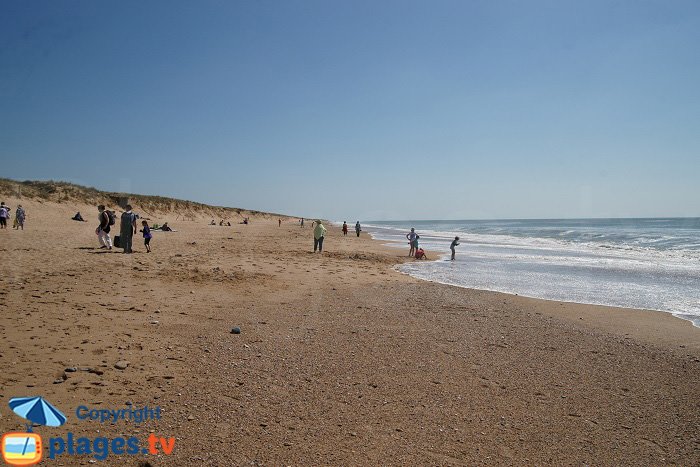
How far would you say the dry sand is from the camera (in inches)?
137

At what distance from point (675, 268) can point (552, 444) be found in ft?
61.0

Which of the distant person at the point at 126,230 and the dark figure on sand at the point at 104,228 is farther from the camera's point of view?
the dark figure on sand at the point at 104,228

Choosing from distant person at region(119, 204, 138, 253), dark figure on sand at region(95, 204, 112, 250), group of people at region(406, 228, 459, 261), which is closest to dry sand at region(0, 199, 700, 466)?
distant person at region(119, 204, 138, 253)

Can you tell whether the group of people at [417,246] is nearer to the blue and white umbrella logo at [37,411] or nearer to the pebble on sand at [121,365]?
the pebble on sand at [121,365]

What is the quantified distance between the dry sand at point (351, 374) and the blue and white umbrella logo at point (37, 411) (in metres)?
0.08

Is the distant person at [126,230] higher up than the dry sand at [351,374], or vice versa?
the distant person at [126,230]

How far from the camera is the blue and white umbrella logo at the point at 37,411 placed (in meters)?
3.43

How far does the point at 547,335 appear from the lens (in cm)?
691

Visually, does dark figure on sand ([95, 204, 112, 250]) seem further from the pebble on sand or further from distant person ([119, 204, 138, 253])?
the pebble on sand

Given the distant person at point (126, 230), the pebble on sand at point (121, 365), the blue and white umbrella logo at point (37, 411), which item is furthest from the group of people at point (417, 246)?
the blue and white umbrella logo at point (37, 411)

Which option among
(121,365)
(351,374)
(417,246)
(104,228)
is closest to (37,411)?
(121,365)

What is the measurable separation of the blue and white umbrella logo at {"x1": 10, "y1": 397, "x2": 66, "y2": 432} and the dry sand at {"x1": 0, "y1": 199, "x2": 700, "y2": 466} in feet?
0.25

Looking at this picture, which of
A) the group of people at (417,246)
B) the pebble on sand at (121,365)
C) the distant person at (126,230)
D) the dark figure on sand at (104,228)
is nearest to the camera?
the pebble on sand at (121,365)

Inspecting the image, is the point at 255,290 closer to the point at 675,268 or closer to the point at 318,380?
the point at 318,380
